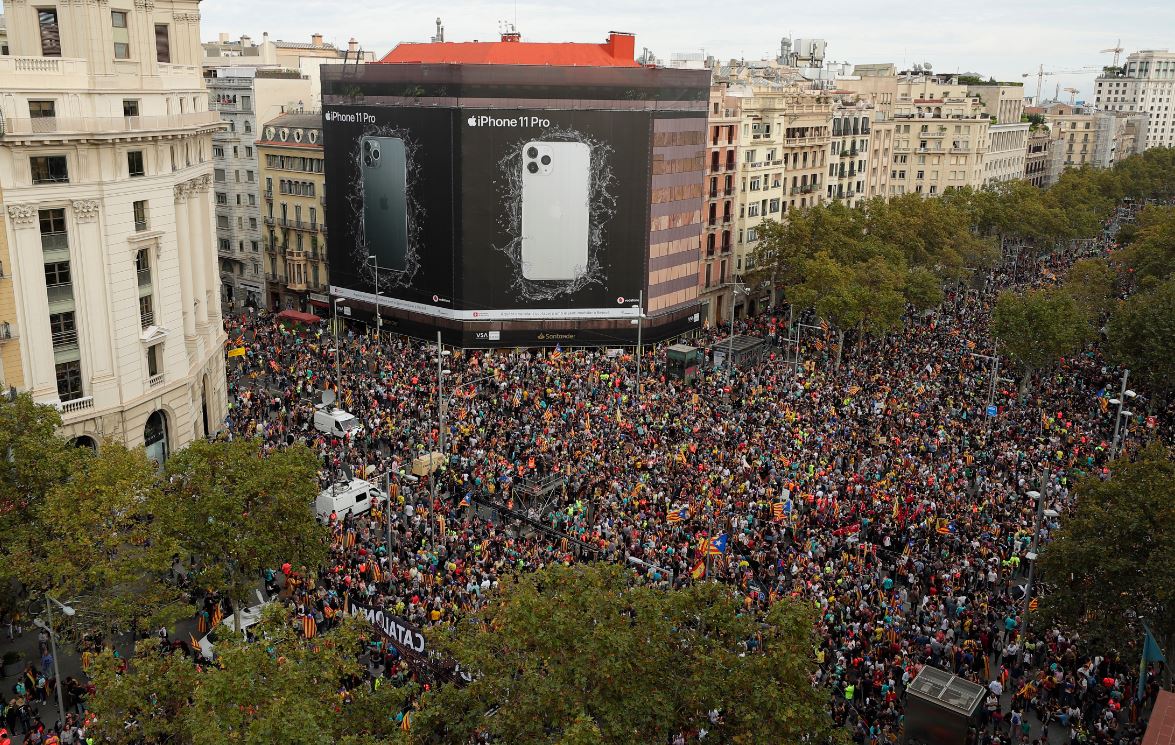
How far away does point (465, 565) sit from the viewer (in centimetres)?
3928

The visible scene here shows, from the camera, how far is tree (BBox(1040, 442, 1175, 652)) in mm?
30750

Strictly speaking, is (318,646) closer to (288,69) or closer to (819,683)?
(819,683)

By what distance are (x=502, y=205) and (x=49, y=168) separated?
115 feet

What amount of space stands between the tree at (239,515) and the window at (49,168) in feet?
53.5

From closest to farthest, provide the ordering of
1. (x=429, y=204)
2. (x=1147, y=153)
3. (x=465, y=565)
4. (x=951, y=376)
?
(x=465, y=565)
(x=951, y=376)
(x=429, y=204)
(x=1147, y=153)

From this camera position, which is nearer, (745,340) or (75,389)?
(75,389)

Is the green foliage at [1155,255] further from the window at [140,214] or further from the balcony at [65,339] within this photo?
the balcony at [65,339]

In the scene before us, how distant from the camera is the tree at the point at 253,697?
69.5 ft

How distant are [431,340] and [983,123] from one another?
9365cm

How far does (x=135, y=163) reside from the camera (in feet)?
154

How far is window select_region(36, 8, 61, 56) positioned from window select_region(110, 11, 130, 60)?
2.31 meters

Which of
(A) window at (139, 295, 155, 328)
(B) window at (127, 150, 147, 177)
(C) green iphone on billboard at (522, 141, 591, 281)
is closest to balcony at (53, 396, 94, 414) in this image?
(A) window at (139, 295, 155, 328)

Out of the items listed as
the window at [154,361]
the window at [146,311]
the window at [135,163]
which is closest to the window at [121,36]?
the window at [135,163]

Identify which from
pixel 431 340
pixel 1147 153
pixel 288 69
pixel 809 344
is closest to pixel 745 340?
pixel 809 344
